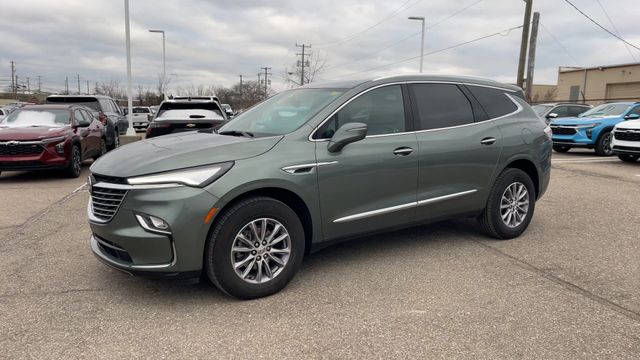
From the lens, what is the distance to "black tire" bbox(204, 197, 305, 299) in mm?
3492

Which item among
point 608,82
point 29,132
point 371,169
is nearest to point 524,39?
point 29,132

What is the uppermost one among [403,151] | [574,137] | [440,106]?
[440,106]

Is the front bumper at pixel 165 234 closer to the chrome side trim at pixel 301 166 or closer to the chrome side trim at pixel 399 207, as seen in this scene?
the chrome side trim at pixel 301 166

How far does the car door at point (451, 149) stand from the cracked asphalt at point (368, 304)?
55 centimetres

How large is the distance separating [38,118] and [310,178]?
29.1ft

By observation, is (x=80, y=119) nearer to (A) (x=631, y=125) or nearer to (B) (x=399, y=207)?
(B) (x=399, y=207)

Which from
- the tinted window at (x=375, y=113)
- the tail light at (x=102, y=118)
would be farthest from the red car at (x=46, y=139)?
the tinted window at (x=375, y=113)

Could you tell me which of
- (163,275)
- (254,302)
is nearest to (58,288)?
(163,275)

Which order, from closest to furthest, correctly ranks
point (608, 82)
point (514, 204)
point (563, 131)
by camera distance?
1. point (514, 204)
2. point (563, 131)
3. point (608, 82)

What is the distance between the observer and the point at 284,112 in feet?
15.1

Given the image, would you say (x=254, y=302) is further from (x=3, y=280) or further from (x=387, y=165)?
(x=3, y=280)

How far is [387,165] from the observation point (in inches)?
169

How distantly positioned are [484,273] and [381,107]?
178 centimetres

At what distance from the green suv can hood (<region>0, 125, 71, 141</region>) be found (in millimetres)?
6276
